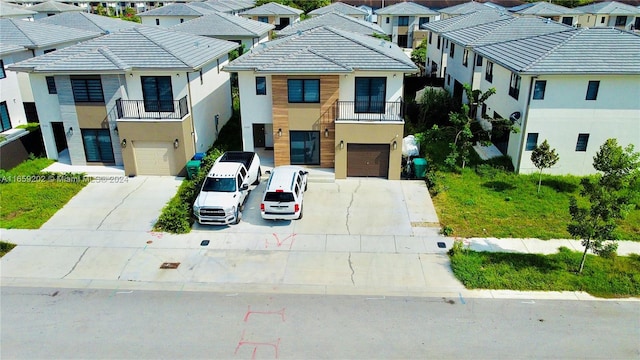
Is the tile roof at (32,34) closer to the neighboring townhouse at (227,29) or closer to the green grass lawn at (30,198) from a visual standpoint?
the neighboring townhouse at (227,29)

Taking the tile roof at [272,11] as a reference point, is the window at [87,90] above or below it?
below

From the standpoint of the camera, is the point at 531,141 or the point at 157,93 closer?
the point at 531,141

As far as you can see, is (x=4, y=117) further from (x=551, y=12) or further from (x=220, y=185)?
(x=551, y=12)

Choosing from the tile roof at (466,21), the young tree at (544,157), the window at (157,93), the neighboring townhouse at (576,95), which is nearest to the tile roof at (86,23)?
the window at (157,93)

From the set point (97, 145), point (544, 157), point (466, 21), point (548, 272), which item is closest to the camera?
point (548, 272)

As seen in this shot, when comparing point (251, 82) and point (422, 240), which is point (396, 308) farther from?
point (251, 82)

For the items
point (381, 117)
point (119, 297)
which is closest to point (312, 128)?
point (381, 117)

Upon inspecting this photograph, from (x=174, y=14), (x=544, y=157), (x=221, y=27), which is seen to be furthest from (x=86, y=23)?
(x=544, y=157)
